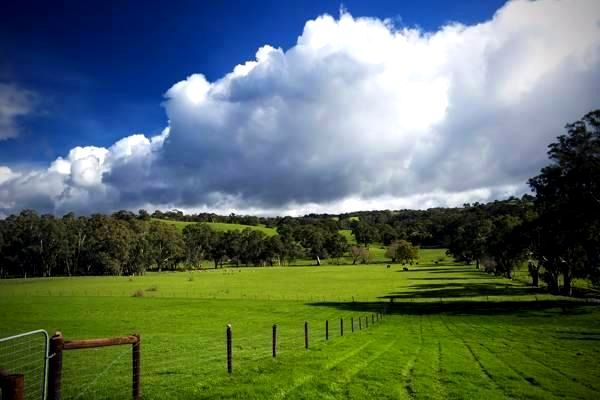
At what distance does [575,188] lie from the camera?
4328 centimetres

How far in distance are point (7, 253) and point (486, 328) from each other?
15968 cm

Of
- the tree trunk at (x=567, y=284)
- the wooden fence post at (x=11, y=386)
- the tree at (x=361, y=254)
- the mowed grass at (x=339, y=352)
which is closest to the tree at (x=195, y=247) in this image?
the tree at (x=361, y=254)

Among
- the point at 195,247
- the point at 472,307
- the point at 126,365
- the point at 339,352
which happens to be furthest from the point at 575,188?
the point at 195,247

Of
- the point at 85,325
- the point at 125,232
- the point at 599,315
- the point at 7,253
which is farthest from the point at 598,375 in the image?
the point at 7,253

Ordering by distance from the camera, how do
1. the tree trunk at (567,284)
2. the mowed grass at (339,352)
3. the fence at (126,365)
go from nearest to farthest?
the fence at (126,365) → the mowed grass at (339,352) → the tree trunk at (567,284)

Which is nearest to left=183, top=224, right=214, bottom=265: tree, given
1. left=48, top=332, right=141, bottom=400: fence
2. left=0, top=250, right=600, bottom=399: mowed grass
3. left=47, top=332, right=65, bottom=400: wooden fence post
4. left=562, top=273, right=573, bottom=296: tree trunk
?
left=0, top=250, right=600, bottom=399: mowed grass

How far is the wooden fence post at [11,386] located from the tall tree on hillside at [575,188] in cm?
4858

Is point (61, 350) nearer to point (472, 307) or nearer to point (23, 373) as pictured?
point (23, 373)

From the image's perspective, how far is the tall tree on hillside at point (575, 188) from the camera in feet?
138

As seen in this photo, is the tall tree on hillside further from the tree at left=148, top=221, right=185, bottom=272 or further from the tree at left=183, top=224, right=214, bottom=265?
the tree at left=183, top=224, right=214, bottom=265

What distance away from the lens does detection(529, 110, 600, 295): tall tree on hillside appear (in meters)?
42.2

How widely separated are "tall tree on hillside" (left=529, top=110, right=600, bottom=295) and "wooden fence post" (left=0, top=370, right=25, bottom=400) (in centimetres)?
4858

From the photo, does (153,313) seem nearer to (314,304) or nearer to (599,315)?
(314,304)

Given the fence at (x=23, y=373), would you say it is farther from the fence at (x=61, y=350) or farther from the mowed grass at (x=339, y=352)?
the mowed grass at (x=339, y=352)
